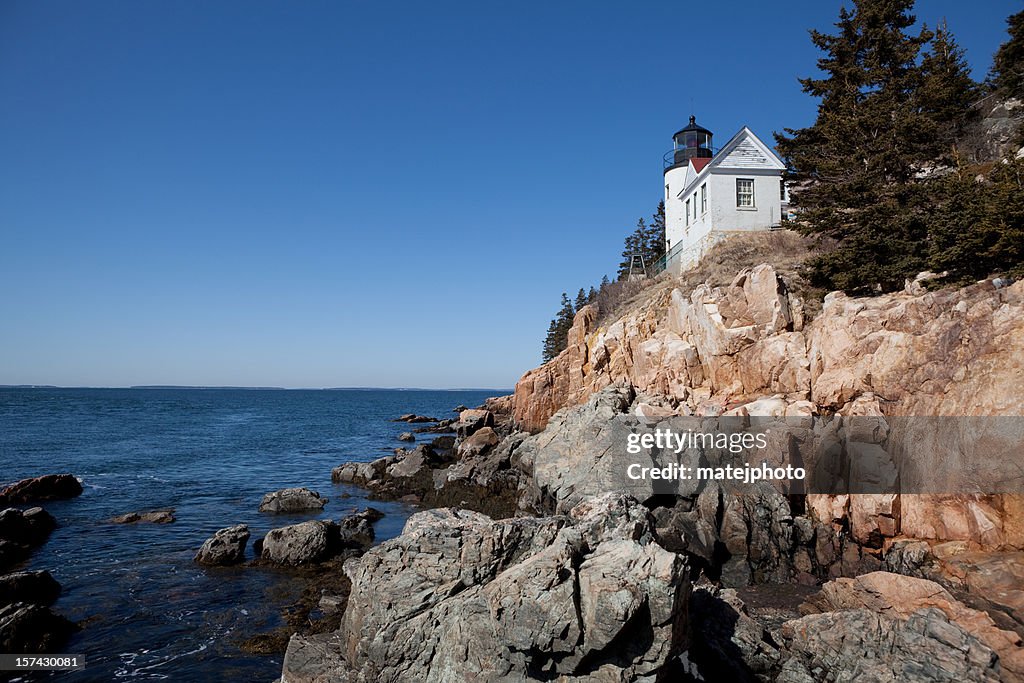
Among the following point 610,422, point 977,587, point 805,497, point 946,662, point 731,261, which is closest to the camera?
point 946,662

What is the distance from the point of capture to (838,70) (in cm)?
2955

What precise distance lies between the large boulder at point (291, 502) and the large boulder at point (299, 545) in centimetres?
552

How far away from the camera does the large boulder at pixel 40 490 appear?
2334 cm

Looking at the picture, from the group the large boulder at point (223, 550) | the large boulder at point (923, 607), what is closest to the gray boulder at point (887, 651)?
the large boulder at point (923, 607)

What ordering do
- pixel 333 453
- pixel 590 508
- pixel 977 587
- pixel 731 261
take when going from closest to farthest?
pixel 590 508 < pixel 977 587 < pixel 731 261 < pixel 333 453

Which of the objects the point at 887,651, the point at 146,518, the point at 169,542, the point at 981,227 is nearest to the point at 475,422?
the point at 146,518

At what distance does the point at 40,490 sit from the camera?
945 inches

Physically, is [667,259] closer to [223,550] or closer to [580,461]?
[580,461]

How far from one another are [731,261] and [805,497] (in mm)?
16046

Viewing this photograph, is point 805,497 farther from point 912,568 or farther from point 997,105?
point 997,105

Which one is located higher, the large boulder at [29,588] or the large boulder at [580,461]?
the large boulder at [580,461]

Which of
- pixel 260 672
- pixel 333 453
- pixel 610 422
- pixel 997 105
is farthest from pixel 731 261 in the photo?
pixel 333 453

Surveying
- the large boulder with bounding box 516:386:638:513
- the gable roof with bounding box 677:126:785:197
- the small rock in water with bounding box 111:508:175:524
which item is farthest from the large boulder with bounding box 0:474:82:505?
the gable roof with bounding box 677:126:785:197

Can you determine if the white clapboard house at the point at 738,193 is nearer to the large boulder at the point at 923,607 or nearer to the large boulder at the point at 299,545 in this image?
the large boulder at the point at 923,607
